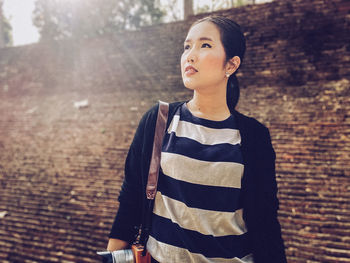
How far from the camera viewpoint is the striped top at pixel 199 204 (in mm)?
1055

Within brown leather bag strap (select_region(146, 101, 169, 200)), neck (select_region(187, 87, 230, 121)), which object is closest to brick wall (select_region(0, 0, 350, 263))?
neck (select_region(187, 87, 230, 121))

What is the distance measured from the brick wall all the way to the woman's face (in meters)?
2.73

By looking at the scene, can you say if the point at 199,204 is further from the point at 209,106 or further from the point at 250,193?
the point at 209,106

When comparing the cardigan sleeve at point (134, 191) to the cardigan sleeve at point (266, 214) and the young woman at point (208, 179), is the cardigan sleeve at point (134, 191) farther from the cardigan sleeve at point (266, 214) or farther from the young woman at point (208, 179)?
the cardigan sleeve at point (266, 214)

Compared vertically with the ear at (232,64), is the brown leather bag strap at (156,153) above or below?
below

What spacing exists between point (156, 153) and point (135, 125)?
3810 millimetres

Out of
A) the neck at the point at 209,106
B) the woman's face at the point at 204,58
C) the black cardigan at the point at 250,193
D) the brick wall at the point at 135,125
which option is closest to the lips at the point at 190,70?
the woman's face at the point at 204,58

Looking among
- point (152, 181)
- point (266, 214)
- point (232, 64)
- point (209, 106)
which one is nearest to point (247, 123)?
point (209, 106)

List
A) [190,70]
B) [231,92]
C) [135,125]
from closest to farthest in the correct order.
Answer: [190,70], [231,92], [135,125]

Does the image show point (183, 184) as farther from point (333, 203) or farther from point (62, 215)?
point (62, 215)

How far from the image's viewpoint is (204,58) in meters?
1.15

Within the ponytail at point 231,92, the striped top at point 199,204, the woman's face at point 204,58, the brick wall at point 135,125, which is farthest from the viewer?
the brick wall at point 135,125

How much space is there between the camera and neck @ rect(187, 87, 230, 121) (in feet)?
4.08

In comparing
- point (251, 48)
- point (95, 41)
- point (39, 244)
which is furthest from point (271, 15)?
point (39, 244)
